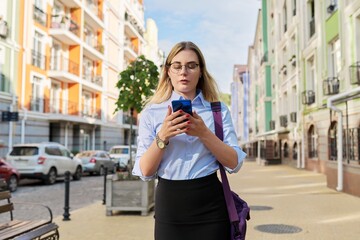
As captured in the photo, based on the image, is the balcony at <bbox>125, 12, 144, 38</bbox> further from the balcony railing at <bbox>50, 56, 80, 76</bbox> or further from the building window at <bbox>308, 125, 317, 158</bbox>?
the building window at <bbox>308, 125, 317, 158</bbox>

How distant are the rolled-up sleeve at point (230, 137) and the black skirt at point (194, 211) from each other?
157mm

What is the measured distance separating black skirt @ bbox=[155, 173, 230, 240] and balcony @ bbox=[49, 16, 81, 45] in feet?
84.9

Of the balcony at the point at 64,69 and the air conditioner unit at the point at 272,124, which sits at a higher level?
the balcony at the point at 64,69

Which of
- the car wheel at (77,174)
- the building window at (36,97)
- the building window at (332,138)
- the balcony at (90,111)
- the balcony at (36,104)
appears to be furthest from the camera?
the balcony at (90,111)

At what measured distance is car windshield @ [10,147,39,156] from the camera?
15.4 meters

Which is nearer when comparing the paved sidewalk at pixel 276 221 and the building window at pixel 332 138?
the paved sidewalk at pixel 276 221

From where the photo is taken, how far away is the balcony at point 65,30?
25.8 metres

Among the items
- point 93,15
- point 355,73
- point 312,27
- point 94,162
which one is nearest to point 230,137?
point 355,73

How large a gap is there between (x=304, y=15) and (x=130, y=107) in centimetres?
1612

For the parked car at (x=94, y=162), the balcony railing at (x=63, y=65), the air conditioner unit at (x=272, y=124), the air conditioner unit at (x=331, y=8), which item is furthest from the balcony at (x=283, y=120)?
the balcony railing at (x=63, y=65)

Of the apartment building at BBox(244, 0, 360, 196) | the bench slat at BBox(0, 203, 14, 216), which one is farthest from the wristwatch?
the apartment building at BBox(244, 0, 360, 196)

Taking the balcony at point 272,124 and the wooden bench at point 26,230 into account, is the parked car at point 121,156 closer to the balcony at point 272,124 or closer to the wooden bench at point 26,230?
the balcony at point 272,124

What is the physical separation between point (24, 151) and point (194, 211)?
49.1ft

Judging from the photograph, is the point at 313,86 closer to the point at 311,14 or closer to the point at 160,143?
the point at 311,14
